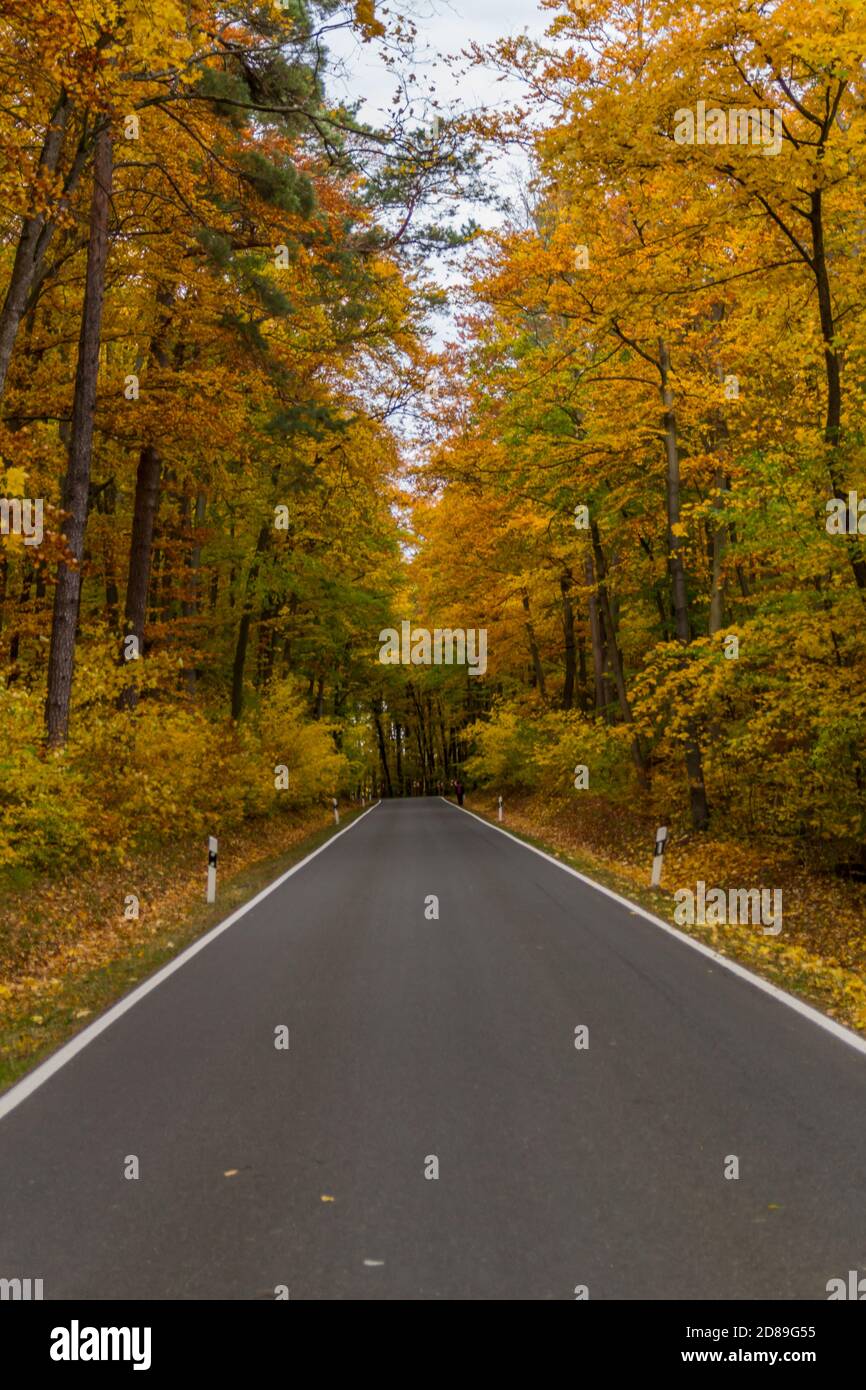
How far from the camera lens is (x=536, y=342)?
21562mm

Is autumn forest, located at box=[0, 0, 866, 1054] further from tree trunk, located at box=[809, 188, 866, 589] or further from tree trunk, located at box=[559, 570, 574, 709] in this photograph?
tree trunk, located at box=[559, 570, 574, 709]

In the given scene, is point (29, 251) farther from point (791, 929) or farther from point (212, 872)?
point (791, 929)

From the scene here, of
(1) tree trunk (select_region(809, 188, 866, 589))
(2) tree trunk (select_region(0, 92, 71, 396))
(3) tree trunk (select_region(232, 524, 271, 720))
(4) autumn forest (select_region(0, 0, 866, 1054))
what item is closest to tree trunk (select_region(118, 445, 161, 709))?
(4) autumn forest (select_region(0, 0, 866, 1054))

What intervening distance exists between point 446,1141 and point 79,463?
12.2 m

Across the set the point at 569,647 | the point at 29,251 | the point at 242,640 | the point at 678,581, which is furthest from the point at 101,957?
the point at 569,647

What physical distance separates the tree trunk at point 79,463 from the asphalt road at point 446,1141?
21.2ft

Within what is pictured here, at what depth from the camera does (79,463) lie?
14.3 m

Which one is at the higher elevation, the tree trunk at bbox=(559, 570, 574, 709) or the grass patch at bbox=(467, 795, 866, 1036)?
the tree trunk at bbox=(559, 570, 574, 709)

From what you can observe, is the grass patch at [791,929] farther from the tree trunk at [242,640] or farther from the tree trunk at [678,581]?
the tree trunk at [242,640]

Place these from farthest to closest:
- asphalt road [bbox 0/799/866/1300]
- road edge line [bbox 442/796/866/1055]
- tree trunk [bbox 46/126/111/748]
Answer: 1. tree trunk [bbox 46/126/111/748]
2. road edge line [bbox 442/796/866/1055]
3. asphalt road [bbox 0/799/866/1300]

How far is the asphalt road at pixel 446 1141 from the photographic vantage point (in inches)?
146

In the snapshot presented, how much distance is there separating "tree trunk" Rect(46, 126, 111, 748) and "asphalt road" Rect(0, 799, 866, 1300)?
21.2ft

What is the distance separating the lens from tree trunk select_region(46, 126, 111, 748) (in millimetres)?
14016

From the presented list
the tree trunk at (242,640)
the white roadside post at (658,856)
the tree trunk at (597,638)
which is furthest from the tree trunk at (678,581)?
the tree trunk at (242,640)
